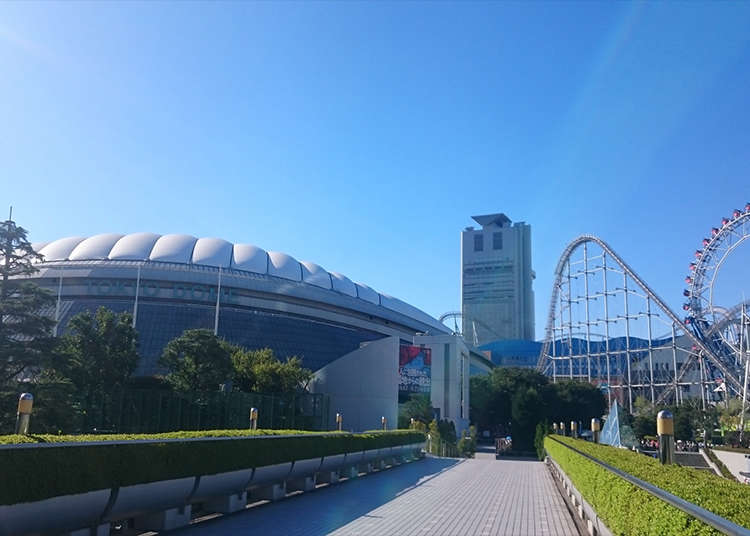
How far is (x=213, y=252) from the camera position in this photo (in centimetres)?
6162

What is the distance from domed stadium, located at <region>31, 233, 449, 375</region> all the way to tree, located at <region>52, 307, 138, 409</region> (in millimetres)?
12615

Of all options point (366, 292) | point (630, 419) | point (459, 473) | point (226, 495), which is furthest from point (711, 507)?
point (366, 292)

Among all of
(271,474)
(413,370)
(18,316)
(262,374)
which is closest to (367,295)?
(413,370)

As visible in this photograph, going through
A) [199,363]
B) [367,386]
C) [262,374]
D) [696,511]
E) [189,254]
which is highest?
[189,254]

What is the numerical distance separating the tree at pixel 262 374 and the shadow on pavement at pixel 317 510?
1855 cm

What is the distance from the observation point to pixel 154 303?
53.8m

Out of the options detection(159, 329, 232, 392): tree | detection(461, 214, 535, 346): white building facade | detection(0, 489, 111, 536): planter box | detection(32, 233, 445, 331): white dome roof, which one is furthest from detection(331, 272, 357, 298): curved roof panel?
detection(461, 214, 535, 346): white building facade

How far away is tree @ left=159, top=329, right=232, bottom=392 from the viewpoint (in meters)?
33.9

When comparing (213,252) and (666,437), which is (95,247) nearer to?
(213,252)

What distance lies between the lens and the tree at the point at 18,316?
24031 millimetres

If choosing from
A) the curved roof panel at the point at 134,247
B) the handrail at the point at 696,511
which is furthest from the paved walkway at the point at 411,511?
the curved roof panel at the point at 134,247

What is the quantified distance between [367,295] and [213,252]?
18.8 m

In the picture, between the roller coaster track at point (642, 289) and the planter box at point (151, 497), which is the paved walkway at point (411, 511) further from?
the roller coaster track at point (642, 289)

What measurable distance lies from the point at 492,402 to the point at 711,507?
61.3 meters
